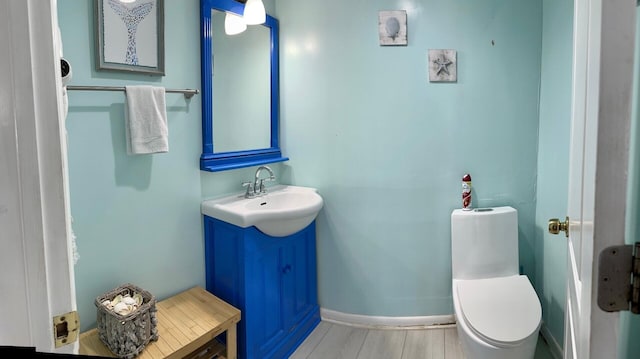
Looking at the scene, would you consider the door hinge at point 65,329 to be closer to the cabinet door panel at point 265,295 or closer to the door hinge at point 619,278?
the door hinge at point 619,278

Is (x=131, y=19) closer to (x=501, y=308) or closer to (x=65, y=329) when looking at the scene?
(x=65, y=329)

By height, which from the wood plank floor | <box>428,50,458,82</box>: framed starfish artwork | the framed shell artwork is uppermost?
the framed shell artwork

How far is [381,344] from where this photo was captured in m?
2.26

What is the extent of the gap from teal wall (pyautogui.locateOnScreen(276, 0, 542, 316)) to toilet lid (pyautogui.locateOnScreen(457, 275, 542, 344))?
36cm

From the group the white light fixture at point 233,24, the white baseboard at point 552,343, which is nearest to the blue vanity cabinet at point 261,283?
the white light fixture at point 233,24

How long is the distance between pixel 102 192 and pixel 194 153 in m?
0.52

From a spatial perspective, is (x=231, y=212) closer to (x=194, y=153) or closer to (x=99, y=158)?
(x=194, y=153)

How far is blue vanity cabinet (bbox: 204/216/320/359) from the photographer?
1903mm

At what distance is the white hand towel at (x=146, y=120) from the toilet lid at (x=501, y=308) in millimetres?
1715

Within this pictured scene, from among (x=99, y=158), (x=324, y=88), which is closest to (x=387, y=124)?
(x=324, y=88)

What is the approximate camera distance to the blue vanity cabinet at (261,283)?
6.24 ft

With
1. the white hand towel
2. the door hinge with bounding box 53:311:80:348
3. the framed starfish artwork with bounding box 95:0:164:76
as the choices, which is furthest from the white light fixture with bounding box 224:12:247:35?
the door hinge with bounding box 53:311:80:348

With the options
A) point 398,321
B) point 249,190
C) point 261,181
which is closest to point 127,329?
point 249,190

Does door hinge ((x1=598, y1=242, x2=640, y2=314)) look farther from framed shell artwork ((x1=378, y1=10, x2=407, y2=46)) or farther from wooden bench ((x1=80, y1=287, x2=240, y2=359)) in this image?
framed shell artwork ((x1=378, y1=10, x2=407, y2=46))
